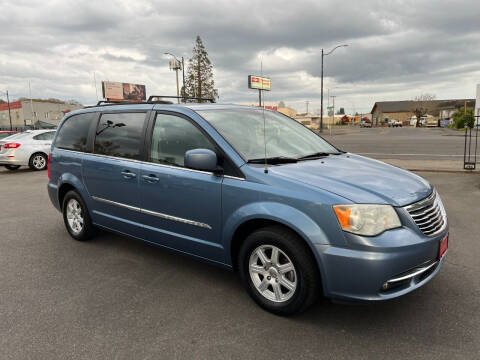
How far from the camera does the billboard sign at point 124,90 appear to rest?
6788cm

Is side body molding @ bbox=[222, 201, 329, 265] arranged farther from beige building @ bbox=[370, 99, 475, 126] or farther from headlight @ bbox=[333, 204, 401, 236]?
beige building @ bbox=[370, 99, 475, 126]

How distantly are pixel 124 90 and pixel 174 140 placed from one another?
7362cm

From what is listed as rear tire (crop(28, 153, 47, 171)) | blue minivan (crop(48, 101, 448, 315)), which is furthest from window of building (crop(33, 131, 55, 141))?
blue minivan (crop(48, 101, 448, 315))

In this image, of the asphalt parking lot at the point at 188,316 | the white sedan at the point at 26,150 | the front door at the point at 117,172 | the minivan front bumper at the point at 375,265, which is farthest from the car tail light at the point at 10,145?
the minivan front bumper at the point at 375,265

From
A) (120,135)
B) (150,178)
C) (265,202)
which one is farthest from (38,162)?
(265,202)

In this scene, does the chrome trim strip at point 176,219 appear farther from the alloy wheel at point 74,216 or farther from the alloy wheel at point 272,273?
the alloy wheel at point 74,216

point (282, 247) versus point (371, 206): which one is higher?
point (371, 206)

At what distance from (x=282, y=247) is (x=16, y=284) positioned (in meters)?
2.76

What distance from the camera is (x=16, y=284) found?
3771 millimetres

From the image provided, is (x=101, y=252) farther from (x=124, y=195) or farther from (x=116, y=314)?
(x=116, y=314)

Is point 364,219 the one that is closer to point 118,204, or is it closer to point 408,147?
point 118,204

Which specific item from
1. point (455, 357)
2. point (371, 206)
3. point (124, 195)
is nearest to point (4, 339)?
point (124, 195)

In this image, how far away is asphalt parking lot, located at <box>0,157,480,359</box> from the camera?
263 cm

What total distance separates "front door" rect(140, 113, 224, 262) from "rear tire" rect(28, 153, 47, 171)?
36.7ft
